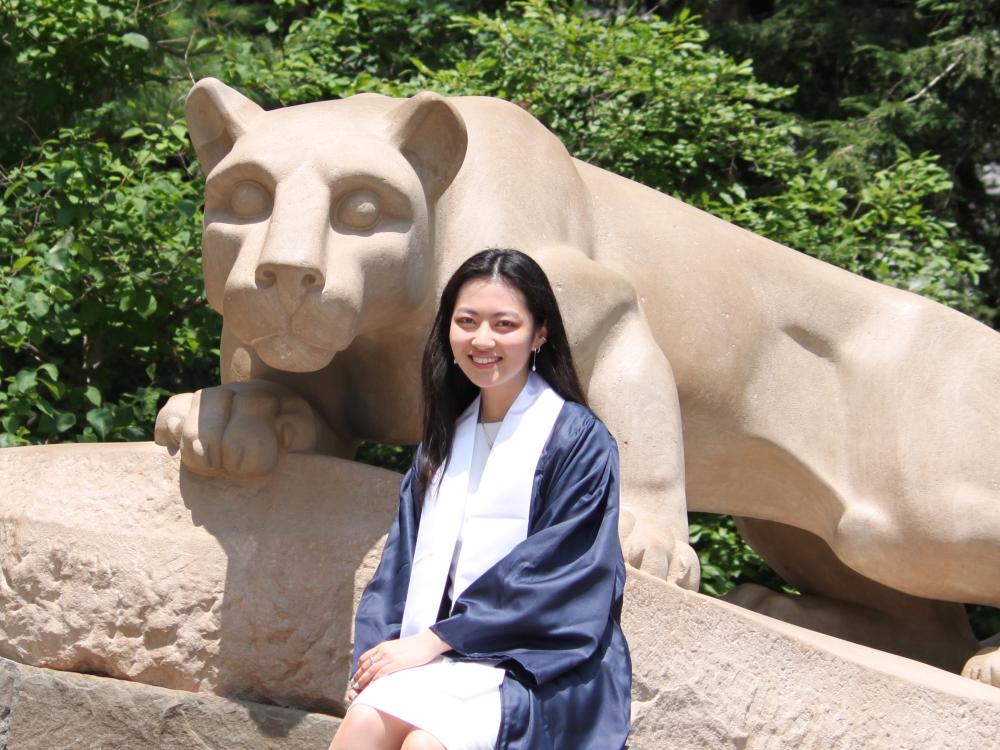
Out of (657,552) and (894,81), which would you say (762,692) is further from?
(894,81)

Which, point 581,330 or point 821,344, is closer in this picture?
point 581,330

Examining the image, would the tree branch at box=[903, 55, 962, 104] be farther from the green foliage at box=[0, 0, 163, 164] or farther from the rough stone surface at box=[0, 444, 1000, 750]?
the rough stone surface at box=[0, 444, 1000, 750]

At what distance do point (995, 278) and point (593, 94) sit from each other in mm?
2575

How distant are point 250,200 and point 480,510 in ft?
2.94

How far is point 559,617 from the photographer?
229 centimetres

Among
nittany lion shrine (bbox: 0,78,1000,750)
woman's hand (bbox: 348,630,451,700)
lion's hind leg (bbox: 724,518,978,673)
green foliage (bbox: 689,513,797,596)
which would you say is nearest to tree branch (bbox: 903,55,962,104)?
green foliage (bbox: 689,513,797,596)

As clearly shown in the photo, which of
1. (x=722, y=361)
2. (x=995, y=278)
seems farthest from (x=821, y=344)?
(x=995, y=278)

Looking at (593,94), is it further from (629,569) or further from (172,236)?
(629,569)

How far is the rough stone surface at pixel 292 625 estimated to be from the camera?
298cm

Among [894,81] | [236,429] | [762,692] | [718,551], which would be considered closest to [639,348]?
[762,692]

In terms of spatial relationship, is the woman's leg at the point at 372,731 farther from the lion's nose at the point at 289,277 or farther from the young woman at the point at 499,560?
the lion's nose at the point at 289,277

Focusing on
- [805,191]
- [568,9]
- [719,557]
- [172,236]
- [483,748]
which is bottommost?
[719,557]

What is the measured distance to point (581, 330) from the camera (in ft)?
10.6

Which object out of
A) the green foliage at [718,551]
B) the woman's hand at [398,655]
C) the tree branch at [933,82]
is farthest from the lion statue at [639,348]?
the tree branch at [933,82]
